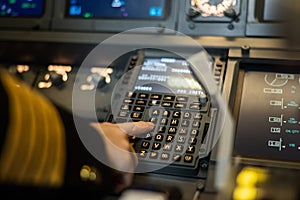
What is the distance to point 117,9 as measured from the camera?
179 cm

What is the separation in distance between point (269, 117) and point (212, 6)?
1.31ft

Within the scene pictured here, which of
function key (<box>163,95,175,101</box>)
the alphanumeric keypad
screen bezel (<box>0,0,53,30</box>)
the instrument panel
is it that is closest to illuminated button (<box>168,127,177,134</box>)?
the alphanumeric keypad

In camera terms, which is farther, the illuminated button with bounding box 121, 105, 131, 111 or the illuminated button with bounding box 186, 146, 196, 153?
the illuminated button with bounding box 121, 105, 131, 111

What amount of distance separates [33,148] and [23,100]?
4.1 inches

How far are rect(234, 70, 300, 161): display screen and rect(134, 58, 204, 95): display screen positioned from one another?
0.14 metres

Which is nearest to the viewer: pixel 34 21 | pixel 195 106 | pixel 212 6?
pixel 195 106

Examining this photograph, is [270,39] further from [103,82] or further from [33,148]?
[33,148]

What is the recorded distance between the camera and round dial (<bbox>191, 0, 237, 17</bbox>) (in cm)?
170

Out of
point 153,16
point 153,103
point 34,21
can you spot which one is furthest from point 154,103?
point 34,21

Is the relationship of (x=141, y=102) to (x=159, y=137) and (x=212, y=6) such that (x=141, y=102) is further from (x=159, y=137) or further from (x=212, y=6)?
(x=212, y=6)

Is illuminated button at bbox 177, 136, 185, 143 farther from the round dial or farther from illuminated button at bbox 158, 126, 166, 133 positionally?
the round dial

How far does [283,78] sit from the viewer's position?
1579 mm

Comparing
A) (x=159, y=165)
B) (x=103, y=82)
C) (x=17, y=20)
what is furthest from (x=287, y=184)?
(x=17, y=20)

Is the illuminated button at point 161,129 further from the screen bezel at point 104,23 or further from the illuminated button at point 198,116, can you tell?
the screen bezel at point 104,23
